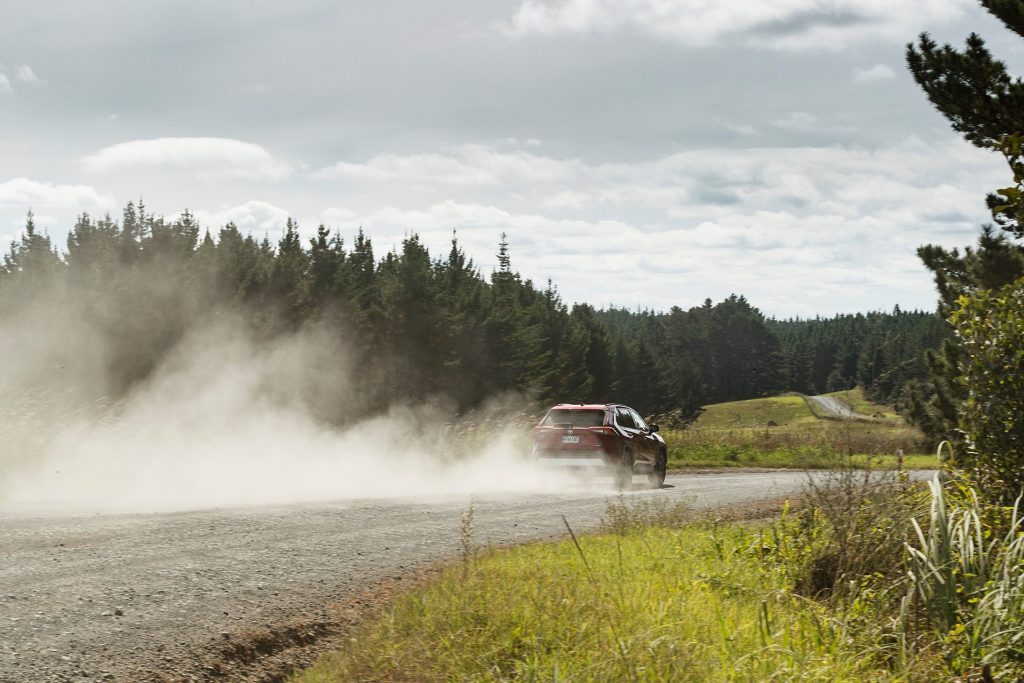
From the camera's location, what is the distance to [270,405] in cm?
4062

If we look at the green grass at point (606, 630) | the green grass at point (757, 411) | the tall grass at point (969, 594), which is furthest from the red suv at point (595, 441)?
the green grass at point (757, 411)

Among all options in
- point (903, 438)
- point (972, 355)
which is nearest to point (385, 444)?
point (903, 438)

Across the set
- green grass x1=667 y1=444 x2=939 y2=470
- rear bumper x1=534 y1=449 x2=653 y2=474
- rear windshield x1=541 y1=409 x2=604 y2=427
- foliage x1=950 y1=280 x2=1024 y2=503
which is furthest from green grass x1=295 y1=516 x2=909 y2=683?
green grass x1=667 y1=444 x2=939 y2=470

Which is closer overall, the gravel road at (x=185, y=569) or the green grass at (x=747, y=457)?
the gravel road at (x=185, y=569)

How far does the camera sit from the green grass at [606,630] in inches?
203

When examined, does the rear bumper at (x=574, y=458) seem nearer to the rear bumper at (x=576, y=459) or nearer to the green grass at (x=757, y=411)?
the rear bumper at (x=576, y=459)

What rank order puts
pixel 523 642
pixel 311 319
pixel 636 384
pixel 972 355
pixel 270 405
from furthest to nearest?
1. pixel 636 384
2. pixel 311 319
3. pixel 270 405
4. pixel 972 355
5. pixel 523 642

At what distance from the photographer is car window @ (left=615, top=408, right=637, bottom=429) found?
2070 centimetres

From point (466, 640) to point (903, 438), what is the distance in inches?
1336

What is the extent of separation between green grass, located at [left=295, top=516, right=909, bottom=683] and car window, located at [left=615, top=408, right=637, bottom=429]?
12.5 metres

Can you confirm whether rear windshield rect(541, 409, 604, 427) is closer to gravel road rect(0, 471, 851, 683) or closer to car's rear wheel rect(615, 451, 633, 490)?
car's rear wheel rect(615, 451, 633, 490)

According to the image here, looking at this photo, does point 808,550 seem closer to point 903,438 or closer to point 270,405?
point 903,438

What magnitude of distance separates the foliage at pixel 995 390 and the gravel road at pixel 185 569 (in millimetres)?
5384

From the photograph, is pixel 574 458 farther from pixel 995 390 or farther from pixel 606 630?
pixel 606 630
